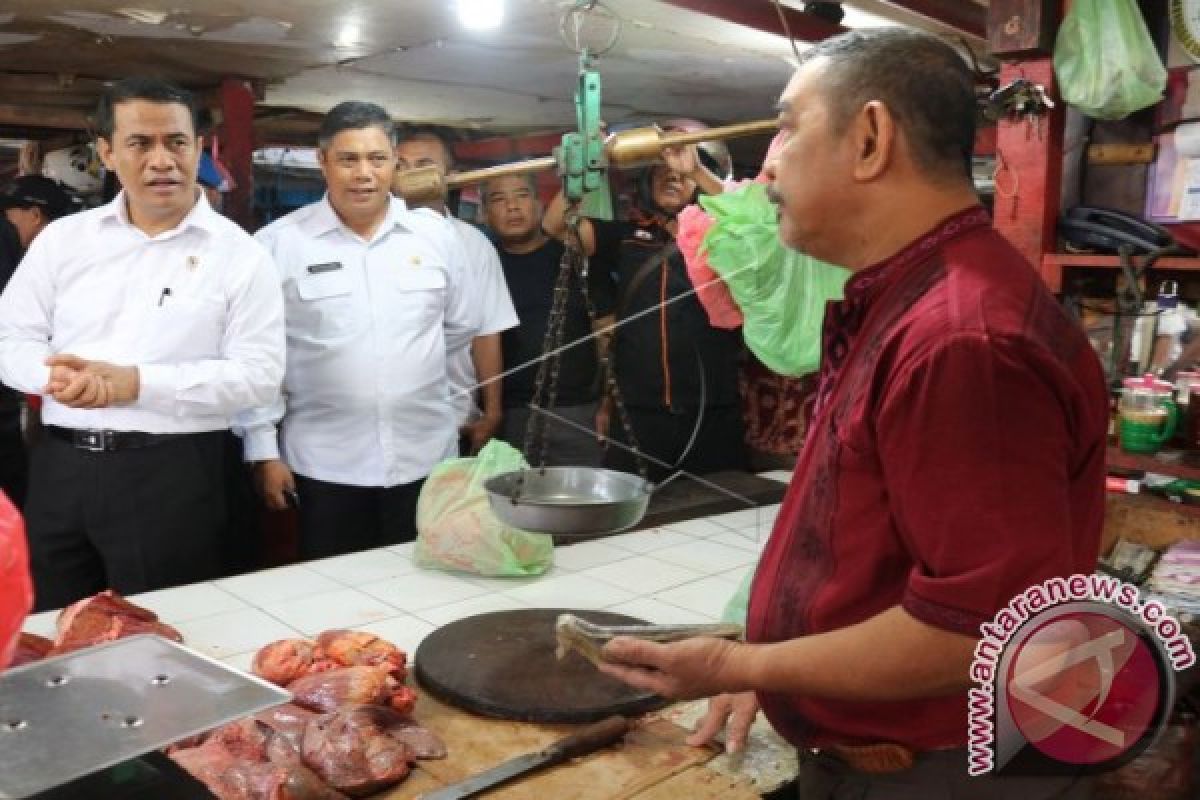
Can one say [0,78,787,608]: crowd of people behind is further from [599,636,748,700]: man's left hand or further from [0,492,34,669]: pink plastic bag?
[0,492,34,669]: pink plastic bag

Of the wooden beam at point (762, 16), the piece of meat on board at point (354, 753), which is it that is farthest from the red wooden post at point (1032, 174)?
the piece of meat on board at point (354, 753)

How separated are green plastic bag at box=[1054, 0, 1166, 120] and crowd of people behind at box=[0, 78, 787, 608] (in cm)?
114

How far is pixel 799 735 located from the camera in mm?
1465

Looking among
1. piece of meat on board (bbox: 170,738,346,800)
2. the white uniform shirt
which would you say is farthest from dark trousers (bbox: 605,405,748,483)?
piece of meat on board (bbox: 170,738,346,800)

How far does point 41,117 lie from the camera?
6.82m

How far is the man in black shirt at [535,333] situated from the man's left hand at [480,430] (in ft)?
0.56

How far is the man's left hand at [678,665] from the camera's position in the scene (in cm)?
139

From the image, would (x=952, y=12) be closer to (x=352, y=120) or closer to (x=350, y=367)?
(x=352, y=120)

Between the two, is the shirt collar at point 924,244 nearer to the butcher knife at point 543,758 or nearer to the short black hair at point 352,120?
the butcher knife at point 543,758

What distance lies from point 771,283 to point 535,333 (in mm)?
1799

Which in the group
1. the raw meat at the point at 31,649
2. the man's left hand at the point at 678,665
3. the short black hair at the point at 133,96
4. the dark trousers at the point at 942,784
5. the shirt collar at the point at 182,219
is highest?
the short black hair at the point at 133,96

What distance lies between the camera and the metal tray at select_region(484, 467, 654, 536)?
2.01 metres

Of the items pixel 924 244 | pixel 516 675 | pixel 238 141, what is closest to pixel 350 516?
pixel 516 675

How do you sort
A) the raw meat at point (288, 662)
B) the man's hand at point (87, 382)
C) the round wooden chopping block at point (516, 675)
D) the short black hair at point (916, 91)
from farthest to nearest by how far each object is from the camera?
the man's hand at point (87, 382)
the raw meat at point (288, 662)
the round wooden chopping block at point (516, 675)
the short black hair at point (916, 91)
